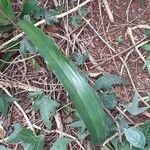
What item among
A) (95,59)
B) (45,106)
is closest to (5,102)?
(45,106)

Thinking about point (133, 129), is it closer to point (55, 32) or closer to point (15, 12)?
point (55, 32)

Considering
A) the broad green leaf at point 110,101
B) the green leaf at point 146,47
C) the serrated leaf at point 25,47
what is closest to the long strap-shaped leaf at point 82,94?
the broad green leaf at point 110,101

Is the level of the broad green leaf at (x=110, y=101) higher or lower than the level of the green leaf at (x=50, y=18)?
lower

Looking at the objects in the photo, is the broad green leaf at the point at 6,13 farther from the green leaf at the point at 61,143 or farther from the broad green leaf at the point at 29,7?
the green leaf at the point at 61,143

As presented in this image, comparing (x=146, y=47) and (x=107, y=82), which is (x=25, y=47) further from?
(x=146, y=47)

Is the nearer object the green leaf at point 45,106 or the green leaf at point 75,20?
the green leaf at point 45,106

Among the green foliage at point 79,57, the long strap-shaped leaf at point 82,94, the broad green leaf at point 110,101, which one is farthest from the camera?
the green foliage at point 79,57

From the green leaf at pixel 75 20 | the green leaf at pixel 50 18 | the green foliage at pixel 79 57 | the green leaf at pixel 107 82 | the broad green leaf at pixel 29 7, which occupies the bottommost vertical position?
the green leaf at pixel 107 82

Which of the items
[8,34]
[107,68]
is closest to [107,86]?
[107,68]
